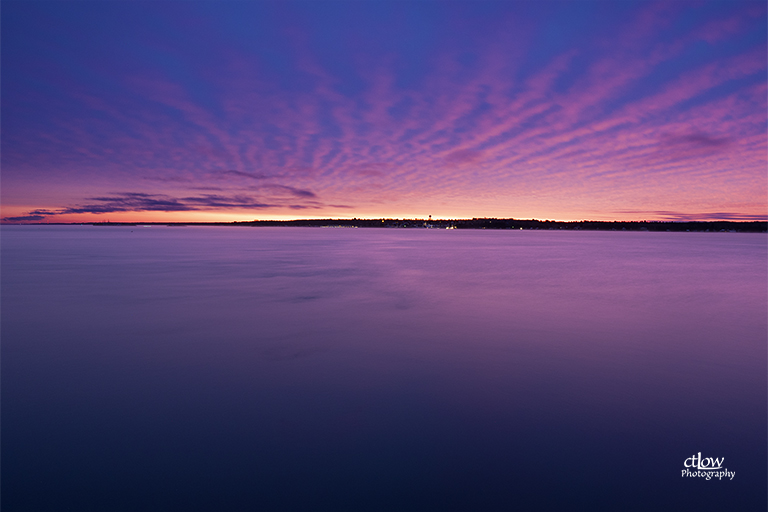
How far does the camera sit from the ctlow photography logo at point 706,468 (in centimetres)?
404

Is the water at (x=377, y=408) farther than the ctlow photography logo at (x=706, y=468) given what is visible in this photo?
No

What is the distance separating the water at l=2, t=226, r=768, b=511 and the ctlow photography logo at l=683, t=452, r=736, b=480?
0.28 ft

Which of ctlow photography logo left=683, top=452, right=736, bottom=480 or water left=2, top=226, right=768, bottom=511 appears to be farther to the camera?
ctlow photography logo left=683, top=452, right=736, bottom=480

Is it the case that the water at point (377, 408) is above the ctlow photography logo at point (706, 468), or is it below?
above

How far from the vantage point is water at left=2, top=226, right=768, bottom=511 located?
3783 mm

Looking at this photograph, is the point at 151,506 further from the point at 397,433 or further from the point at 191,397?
the point at 397,433

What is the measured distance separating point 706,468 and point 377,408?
3.71 meters

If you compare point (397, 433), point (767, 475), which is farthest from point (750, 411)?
point (397, 433)

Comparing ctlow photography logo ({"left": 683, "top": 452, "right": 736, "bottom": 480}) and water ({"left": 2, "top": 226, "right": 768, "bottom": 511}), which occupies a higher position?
water ({"left": 2, "top": 226, "right": 768, "bottom": 511})

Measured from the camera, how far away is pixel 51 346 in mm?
7594

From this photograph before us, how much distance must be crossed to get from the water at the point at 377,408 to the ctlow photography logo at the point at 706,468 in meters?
0.08

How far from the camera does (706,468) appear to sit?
4.14m

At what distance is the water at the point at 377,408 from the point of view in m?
3.78

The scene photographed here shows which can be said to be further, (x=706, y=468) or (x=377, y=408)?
(x=377, y=408)
